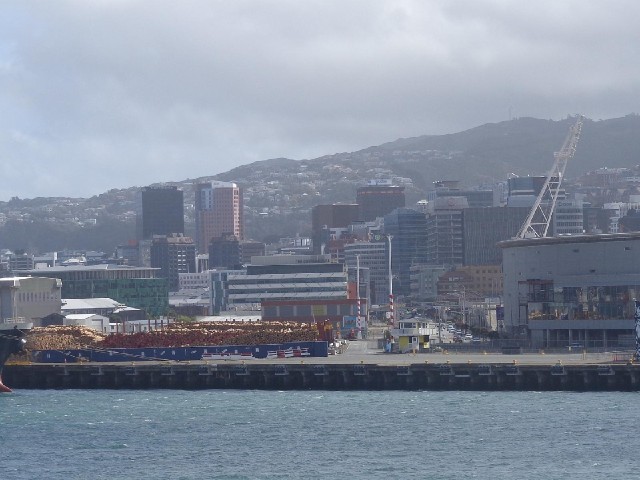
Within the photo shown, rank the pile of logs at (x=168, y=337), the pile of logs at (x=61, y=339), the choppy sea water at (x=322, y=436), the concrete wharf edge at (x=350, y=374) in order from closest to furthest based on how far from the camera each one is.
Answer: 1. the choppy sea water at (x=322, y=436)
2. the concrete wharf edge at (x=350, y=374)
3. the pile of logs at (x=168, y=337)
4. the pile of logs at (x=61, y=339)

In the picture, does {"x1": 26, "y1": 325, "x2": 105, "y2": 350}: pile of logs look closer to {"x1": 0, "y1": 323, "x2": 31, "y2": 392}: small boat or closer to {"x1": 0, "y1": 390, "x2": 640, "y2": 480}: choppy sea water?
{"x1": 0, "y1": 323, "x2": 31, "y2": 392}: small boat

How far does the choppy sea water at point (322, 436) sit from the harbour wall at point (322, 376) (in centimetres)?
123

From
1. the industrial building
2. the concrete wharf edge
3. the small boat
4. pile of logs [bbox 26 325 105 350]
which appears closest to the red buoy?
the small boat

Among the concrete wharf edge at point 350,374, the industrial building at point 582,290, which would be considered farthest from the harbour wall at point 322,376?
the industrial building at point 582,290

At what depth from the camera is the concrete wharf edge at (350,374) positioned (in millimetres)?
80312

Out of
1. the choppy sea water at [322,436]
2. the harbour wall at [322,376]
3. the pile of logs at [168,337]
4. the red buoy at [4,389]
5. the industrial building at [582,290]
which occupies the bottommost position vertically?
the choppy sea water at [322,436]

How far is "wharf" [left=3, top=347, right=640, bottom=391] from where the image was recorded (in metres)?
80.4

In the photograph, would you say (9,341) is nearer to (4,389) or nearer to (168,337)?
(4,389)

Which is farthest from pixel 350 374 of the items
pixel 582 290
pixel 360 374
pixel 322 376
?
pixel 582 290

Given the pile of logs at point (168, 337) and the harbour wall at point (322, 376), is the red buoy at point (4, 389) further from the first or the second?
the pile of logs at point (168, 337)

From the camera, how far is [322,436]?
214 ft

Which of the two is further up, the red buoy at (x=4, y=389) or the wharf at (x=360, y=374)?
the wharf at (x=360, y=374)

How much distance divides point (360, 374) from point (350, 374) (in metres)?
0.64

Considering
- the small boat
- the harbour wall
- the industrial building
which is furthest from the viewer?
the industrial building
